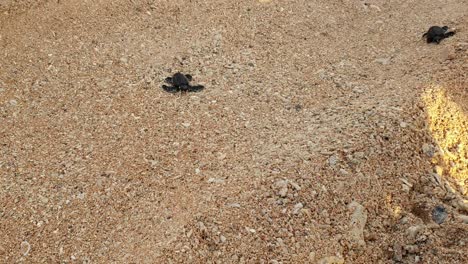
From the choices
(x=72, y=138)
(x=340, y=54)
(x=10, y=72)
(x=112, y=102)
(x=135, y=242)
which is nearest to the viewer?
(x=135, y=242)

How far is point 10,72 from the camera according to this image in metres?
4.20

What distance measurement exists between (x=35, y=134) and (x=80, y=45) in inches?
49.6

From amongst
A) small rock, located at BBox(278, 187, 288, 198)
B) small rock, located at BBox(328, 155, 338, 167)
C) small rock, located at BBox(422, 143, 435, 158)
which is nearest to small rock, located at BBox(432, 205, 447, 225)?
small rock, located at BBox(422, 143, 435, 158)

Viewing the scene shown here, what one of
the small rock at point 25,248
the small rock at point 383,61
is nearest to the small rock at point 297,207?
the small rock at point 25,248

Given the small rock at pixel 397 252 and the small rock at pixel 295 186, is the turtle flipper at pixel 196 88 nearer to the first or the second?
the small rock at pixel 295 186

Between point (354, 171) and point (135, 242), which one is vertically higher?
point (354, 171)

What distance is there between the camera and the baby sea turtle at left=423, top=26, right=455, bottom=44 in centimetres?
448

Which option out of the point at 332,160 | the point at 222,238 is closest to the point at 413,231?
the point at 332,160

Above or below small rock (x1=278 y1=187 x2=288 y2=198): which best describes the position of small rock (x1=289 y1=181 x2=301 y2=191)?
above

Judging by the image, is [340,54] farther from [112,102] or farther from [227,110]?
[112,102]

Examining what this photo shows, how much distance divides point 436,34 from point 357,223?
8.12 ft

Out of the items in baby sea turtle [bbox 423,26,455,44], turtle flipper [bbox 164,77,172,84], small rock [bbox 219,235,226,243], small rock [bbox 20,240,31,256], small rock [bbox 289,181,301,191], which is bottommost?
small rock [bbox 20,240,31,256]

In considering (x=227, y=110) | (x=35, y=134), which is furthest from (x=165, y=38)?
(x=35, y=134)

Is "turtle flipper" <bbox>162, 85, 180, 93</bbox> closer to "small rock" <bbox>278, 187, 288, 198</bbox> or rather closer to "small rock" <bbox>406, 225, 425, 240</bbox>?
"small rock" <bbox>278, 187, 288, 198</bbox>
